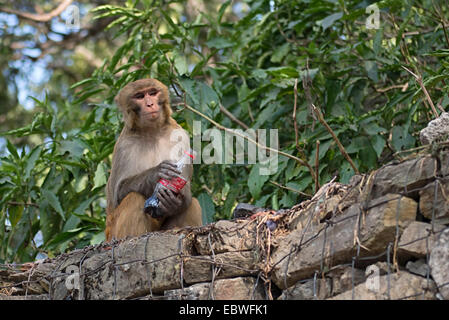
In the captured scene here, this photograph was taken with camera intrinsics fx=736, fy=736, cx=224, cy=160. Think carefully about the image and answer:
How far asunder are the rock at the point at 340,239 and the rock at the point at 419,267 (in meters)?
0.16

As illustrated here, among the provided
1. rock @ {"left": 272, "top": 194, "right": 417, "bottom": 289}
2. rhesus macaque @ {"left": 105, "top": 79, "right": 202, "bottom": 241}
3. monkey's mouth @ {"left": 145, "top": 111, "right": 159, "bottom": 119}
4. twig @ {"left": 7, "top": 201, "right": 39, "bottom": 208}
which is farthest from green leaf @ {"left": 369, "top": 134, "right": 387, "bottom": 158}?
twig @ {"left": 7, "top": 201, "right": 39, "bottom": 208}

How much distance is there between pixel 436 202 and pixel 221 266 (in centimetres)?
130

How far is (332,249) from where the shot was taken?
152 inches

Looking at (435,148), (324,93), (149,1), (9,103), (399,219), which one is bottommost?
(399,219)

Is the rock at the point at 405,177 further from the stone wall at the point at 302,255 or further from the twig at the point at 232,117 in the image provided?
the twig at the point at 232,117

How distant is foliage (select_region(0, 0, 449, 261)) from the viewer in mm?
6418

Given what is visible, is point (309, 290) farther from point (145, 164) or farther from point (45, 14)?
point (45, 14)

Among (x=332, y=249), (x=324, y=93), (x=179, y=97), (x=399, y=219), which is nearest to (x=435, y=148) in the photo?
(x=399, y=219)

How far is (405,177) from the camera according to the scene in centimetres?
375

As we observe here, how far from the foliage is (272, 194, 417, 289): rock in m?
2.07
